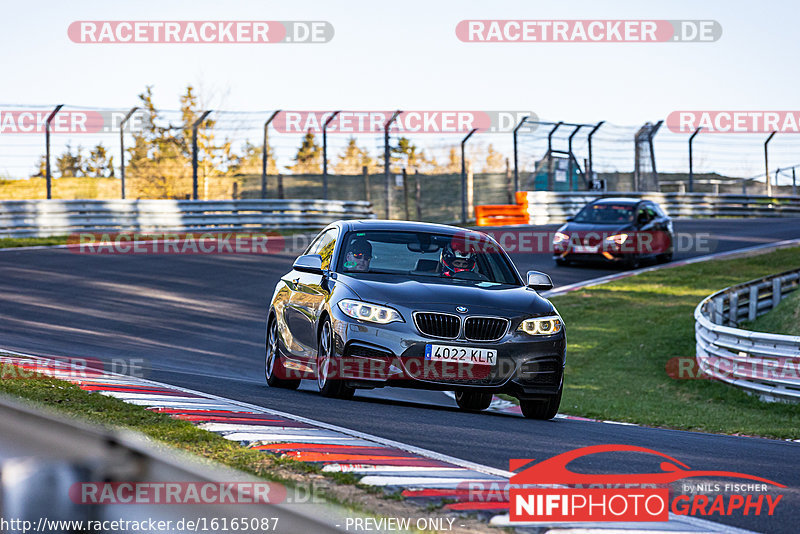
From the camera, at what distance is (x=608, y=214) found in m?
24.5

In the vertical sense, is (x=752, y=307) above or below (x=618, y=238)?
below

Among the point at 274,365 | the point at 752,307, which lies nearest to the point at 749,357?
the point at 752,307

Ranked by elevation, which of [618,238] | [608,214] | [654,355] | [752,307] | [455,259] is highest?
[608,214]

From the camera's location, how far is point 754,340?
488 inches

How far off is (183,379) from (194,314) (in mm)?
6451

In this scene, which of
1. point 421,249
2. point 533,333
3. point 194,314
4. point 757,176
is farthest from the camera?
point 757,176

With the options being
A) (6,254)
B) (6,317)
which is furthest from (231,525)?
(6,254)

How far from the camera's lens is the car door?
8.66 metres

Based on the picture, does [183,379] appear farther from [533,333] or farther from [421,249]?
[533,333]

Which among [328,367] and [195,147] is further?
[195,147]

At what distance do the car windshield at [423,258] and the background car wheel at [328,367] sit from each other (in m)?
0.67

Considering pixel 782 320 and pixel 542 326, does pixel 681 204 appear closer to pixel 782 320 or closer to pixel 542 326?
pixel 782 320

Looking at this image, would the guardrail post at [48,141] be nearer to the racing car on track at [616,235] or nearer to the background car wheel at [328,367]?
the racing car on track at [616,235]

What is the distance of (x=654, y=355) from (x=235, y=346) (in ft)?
20.6
